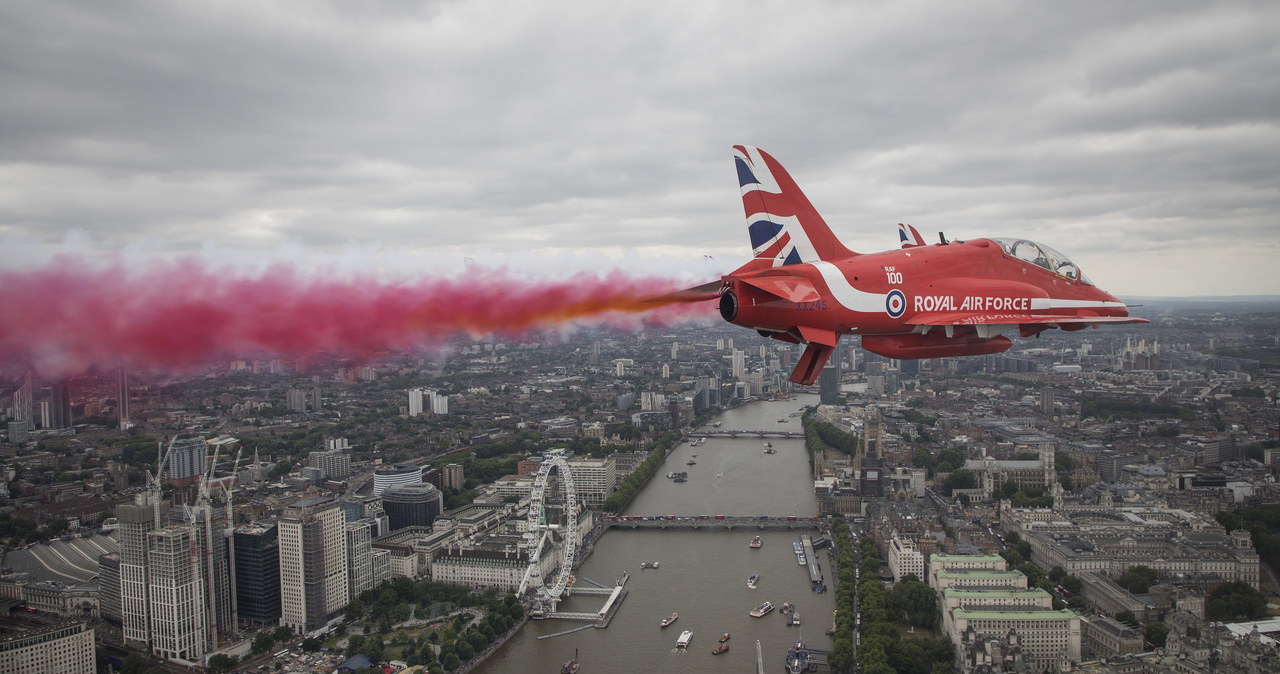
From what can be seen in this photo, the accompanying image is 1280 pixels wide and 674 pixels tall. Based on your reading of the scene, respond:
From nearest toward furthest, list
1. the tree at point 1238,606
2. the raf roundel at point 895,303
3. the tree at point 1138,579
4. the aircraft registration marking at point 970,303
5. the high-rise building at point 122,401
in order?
the raf roundel at point 895,303, the aircraft registration marking at point 970,303, the tree at point 1238,606, the tree at point 1138,579, the high-rise building at point 122,401

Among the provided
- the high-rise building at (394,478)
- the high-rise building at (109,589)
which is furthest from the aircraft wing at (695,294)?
the high-rise building at (394,478)

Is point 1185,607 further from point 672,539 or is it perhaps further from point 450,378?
point 450,378

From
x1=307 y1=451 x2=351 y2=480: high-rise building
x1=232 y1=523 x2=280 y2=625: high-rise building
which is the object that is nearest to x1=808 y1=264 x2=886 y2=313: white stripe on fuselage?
x1=232 y1=523 x2=280 y2=625: high-rise building

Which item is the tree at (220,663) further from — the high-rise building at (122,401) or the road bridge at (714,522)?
the road bridge at (714,522)

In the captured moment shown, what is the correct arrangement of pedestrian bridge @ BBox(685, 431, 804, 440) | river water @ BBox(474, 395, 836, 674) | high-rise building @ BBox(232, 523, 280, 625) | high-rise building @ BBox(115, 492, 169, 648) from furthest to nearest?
pedestrian bridge @ BBox(685, 431, 804, 440), high-rise building @ BBox(232, 523, 280, 625), high-rise building @ BBox(115, 492, 169, 648), river water @ BBox(474, 395, 836, 674)

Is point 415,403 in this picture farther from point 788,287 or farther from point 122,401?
point 788,287

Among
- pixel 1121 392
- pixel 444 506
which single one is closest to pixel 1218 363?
pixel 1121 392

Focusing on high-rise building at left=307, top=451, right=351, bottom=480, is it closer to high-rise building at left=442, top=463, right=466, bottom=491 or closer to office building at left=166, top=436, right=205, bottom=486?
high-rise building at left=442, top=463, right=466, bottom=491
